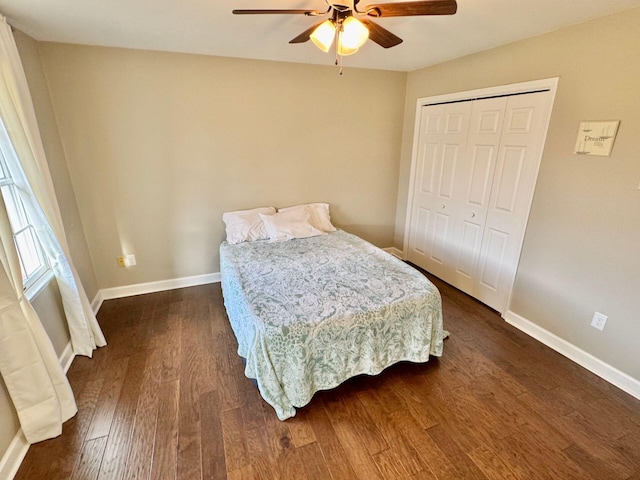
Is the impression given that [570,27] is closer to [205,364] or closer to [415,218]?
[415,218]

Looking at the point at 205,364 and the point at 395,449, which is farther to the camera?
the point at 205,364

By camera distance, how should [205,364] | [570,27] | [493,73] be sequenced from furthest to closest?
[493,73]
[205,364]
[570,27]

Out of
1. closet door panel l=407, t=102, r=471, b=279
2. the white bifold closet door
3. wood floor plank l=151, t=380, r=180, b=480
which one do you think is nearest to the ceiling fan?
the white bifold closet door

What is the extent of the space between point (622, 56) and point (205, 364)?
3367mm

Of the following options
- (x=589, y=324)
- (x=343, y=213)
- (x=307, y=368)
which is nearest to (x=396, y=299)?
(x=307, y=368)

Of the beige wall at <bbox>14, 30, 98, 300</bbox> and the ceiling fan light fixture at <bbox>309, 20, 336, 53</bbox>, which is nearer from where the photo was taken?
the ceiling fan light fixture at <bbox>309, 20, 336, 53</bbox>

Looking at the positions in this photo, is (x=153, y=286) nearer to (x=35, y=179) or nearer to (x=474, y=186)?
(x=35, y=179)

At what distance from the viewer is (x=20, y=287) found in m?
1.61

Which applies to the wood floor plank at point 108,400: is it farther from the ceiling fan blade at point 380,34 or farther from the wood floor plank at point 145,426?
the ceiling fan blade at point 380,34

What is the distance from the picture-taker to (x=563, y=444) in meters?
1.66

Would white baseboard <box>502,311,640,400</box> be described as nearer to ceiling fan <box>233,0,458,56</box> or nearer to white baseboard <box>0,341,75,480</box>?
ceiling fan <box>233,0,458,56</box>

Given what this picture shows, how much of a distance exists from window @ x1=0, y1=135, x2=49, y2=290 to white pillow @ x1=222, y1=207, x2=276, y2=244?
1431 millimetres

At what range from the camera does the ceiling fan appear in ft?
4.56

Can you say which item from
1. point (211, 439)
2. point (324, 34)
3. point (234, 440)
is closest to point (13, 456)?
point (211, 439)
